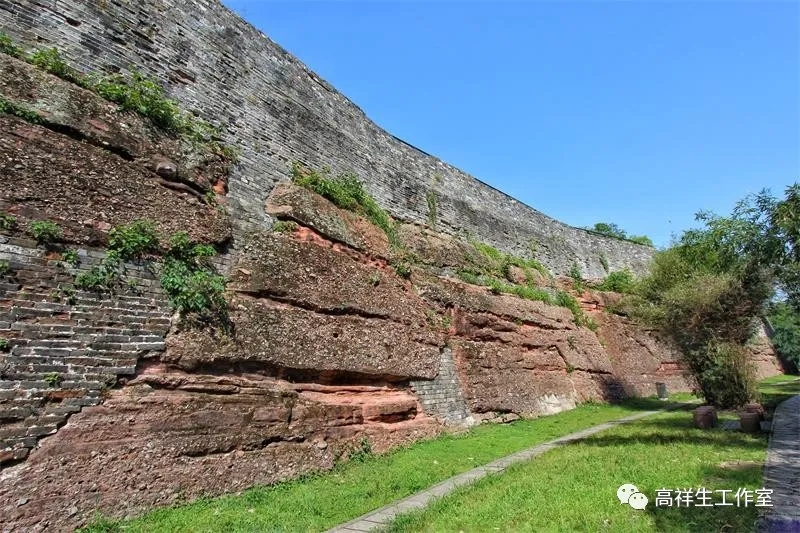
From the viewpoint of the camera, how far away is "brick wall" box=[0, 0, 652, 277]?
20.0ft

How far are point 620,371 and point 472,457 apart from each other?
10176mm

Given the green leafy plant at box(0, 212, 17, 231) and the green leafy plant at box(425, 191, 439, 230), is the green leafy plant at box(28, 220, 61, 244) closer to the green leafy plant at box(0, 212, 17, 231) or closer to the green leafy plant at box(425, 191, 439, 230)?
the green leafy plant at box(0, 212, 17, 231)

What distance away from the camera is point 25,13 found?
559 cm

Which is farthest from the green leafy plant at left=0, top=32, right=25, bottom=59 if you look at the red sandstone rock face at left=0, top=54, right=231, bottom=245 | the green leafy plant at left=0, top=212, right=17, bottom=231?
the green leafy plant at left=0, top=212, right=17, bottom=231

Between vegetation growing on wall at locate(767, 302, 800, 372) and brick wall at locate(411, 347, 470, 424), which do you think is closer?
brick wall at locate(411, 347, 470, 424)

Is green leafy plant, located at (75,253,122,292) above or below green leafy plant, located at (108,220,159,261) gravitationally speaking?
below

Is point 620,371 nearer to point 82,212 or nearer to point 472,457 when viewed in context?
point 472,457

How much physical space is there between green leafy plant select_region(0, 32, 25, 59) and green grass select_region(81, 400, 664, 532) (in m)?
4.87

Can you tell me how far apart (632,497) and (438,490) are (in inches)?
79.3

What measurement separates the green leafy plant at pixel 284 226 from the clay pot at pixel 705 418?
7.91 m

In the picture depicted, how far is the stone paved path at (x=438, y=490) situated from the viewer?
436 cm

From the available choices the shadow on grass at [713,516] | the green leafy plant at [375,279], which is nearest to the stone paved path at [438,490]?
the shadow on grass at [713,516]

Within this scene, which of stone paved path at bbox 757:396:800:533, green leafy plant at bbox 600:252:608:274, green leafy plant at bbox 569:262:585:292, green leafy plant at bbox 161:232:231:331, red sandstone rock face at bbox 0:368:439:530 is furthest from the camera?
green leafy plant at bbox 600:252:608:274

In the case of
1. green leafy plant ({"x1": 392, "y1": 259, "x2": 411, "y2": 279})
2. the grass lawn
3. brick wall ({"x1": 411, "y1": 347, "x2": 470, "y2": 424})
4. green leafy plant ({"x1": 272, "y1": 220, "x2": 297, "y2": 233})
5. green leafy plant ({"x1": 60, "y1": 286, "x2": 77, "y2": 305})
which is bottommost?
the grass lawn
